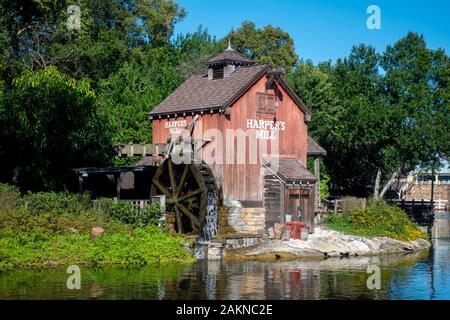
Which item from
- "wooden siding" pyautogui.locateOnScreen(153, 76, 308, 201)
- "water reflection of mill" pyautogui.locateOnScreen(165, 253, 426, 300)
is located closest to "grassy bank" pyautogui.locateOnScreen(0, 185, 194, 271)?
"water reflection of mill" pyautogui.locateOnScreen(165, 253, 426, 300)

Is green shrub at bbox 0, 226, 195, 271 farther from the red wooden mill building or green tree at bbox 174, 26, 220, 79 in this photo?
green tree at bbox 174, 26, 220, 79

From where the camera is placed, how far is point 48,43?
5328 centimetres

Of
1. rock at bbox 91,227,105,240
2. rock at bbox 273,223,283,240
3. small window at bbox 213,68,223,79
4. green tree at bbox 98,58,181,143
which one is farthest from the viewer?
green tree at bbox 98,58,181,143

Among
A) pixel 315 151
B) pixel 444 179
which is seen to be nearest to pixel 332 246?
pixel 315 151

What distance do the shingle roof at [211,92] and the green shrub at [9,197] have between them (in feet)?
30.4

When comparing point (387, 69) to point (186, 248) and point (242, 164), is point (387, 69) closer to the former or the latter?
point (242, 164)

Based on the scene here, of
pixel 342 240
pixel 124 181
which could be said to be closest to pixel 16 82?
pixel 124 181

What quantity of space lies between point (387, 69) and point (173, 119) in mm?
18855

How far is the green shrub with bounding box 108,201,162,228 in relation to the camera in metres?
31.0

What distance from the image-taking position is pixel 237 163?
113 feet

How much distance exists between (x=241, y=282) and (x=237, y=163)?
1143cm

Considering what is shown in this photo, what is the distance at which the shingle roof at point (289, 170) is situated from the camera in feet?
113

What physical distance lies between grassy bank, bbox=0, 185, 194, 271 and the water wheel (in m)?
2.18

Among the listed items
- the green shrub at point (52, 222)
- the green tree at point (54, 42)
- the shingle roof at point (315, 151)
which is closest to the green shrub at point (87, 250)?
the green shrub at point (52, 222)
